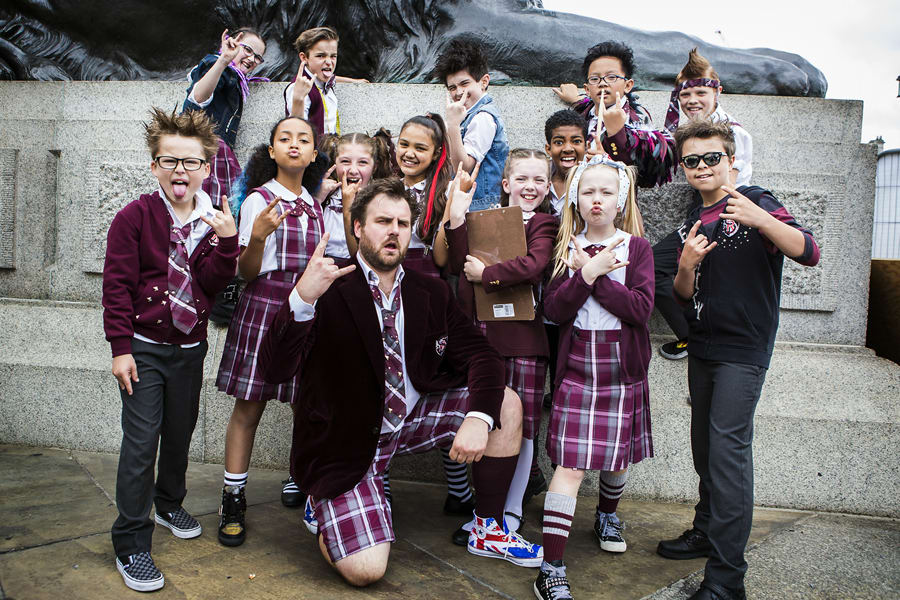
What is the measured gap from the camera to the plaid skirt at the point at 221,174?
12.2 ft

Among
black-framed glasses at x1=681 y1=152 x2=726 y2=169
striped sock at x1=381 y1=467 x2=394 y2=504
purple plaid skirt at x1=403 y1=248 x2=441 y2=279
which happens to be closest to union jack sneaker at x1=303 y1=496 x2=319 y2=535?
striped sock at x1=381 y1=467 x2=394 y2=504

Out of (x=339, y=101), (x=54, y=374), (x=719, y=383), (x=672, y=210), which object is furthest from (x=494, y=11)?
(x=54, y=374)

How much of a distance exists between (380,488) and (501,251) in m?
1.14

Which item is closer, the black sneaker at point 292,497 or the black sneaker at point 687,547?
the black sneaker at point 687,547

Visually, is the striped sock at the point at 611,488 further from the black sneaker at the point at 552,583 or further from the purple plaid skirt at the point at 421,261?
the purple plaid skirt at the point at 421,261

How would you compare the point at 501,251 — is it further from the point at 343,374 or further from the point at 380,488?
the point at 380,488

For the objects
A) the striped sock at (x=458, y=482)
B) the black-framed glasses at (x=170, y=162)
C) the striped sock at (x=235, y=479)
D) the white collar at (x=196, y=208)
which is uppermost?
the black-framed glasses at (x=170, y=162)

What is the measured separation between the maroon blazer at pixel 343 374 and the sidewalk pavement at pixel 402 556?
1.30 ft

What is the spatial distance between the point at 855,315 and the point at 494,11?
3086 millimetres

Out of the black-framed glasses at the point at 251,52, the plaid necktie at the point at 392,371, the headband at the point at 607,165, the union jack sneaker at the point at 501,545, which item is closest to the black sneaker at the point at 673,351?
the headband at the point at 607,165

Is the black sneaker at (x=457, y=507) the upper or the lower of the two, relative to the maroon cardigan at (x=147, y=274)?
lower

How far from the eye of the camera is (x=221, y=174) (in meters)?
3.81

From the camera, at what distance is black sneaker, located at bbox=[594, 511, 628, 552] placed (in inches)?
117

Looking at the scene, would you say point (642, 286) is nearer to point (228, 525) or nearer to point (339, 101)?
point (228, 525)
